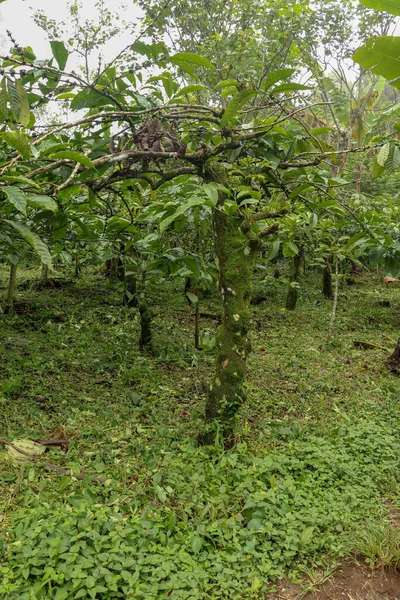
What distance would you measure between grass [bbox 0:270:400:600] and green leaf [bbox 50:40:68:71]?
5.97 feet

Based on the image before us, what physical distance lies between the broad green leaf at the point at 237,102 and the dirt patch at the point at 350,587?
6.71 ft

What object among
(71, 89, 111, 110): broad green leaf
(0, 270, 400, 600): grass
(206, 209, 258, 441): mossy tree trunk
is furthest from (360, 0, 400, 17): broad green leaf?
(0, 270, 400, 600): grass

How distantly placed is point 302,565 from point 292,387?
1.98m

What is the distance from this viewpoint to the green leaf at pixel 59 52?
1.66m

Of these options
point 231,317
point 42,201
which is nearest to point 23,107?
point 42,201

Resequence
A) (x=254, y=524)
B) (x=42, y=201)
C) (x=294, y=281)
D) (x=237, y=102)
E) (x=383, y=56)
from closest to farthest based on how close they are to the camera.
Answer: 1. (x=42, y=201)
2. (x=383, y=56)
3. (x=237, y=102)
4. (x=254, y=524)
5. (x=294, y=281)

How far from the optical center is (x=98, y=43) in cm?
732

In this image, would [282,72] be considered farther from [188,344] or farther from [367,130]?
[188,344]

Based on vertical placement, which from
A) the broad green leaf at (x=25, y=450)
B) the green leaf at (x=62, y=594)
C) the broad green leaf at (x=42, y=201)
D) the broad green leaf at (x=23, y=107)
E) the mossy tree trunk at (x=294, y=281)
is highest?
the broad green leaf at (x=23, y=107)

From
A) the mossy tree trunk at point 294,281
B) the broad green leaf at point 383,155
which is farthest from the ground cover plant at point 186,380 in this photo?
the mossy tree trunk at point 294,281

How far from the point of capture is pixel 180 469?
2545 mm

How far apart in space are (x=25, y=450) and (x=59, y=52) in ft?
6.53

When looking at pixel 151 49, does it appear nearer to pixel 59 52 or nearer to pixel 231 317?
pixel 59 52

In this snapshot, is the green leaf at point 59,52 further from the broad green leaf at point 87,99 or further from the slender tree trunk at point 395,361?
the slender tree trunk at point 395,361
